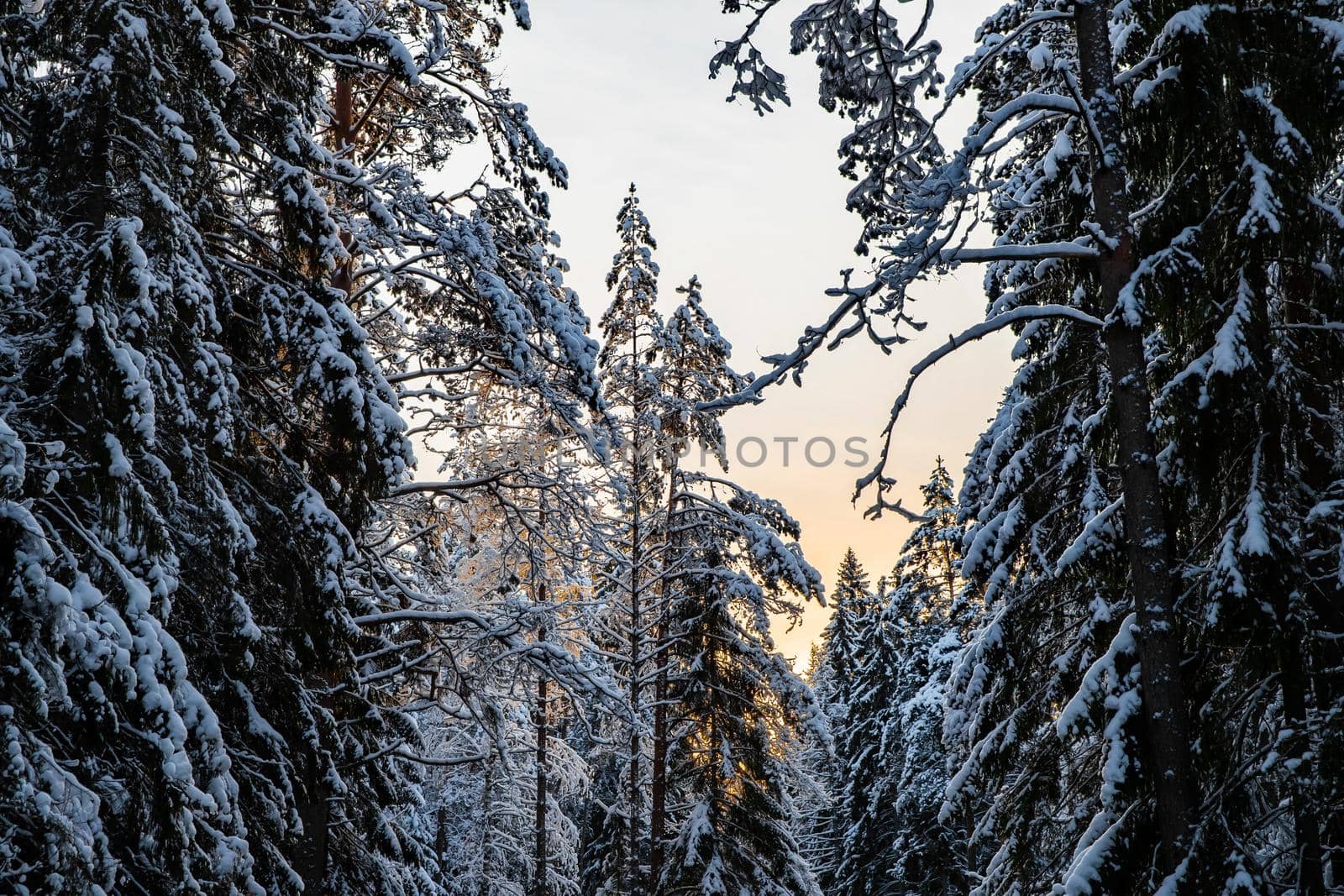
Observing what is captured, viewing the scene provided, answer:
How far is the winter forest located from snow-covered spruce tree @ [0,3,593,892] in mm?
31

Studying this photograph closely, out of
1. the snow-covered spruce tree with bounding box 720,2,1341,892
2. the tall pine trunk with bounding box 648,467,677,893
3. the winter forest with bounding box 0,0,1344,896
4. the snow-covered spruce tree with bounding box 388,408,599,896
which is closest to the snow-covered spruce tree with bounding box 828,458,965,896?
the tall pine trunk with bounding box 648,467,677,893

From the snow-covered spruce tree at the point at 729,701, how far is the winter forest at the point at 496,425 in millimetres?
5386

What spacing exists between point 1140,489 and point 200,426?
219 inches

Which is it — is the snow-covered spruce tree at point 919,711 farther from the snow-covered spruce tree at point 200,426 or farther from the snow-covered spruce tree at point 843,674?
the snow-covered spruce tree at point 200,426

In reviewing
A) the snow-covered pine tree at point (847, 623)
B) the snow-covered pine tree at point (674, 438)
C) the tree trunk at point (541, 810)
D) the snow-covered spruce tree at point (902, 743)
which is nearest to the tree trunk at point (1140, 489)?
the snow-covered pine tree at point (674, 438)

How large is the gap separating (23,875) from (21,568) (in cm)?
144

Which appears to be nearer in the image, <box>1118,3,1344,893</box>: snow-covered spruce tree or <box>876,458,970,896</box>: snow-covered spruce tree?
<box>1118,3,1344,893</box>: snow-covered spruce tree

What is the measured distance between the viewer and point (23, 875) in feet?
14.5

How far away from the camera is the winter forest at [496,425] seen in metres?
4.92

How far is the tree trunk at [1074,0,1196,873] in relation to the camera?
495 centimetres

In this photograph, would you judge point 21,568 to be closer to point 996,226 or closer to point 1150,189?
point 1150,189

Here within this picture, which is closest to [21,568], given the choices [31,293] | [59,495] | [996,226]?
[59,495]

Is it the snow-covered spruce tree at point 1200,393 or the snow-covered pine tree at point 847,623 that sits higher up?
the snow-covered pine tree at point 847,623

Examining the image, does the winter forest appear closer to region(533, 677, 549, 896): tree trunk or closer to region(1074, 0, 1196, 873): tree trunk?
region(1074, 0, 1196, 873): tree trunk
